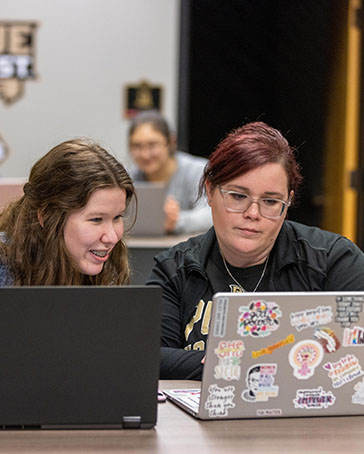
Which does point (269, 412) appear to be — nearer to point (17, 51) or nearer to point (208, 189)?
point (208, 189)

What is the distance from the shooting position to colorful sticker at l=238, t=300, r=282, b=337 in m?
1.36

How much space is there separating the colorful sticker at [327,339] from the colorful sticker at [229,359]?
0.14 m

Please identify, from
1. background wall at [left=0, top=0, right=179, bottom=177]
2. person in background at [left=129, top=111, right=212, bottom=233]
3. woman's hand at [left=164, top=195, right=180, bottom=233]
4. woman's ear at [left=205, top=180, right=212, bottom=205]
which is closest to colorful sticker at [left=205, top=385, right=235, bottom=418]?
woman's ear at [left=205, top=180, right=212, bottom=205]

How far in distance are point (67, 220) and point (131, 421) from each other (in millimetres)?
675

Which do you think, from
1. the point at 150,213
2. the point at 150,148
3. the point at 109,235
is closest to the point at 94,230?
the point at 109,235

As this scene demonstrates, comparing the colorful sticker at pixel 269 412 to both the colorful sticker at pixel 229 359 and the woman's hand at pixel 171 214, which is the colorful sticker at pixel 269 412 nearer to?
the colorful sticker at pixel 229 359

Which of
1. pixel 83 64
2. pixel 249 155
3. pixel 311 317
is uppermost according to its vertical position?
pixel 83 64

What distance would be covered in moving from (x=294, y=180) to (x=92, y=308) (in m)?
0.84

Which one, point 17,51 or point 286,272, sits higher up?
point 17,51

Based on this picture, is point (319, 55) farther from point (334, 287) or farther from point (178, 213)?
point (334, 287)

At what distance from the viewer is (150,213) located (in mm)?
3951

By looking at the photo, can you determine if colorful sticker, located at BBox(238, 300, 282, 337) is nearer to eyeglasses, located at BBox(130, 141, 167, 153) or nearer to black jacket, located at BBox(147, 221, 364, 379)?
black jacket, located at BBox(147, 221, 364, 379)

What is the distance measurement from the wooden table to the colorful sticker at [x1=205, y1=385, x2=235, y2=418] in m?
0.02

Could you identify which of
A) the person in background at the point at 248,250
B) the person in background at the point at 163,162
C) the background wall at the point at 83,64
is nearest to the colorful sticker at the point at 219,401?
the person in background at the point at 248,250
